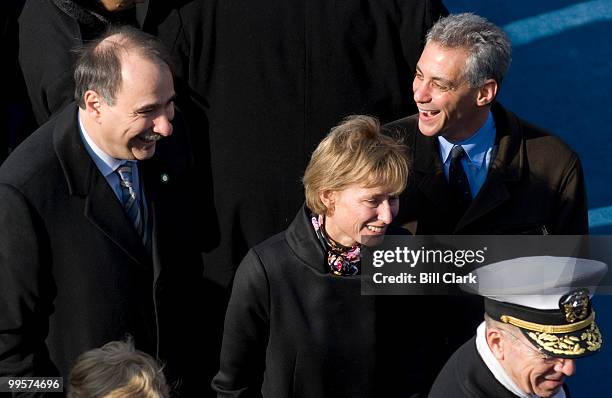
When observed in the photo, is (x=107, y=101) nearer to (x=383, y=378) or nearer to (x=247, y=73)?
(x=247, y=73)

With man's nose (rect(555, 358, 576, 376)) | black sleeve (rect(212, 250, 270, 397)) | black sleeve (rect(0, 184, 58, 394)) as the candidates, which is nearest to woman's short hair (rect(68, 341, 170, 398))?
black sleeve (rect(0, 184, 58, 394))

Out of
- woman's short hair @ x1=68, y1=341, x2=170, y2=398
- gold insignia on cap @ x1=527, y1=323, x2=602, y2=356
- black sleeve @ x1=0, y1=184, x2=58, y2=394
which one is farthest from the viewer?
black sleeve @ x1=0, y1=184, x2=58, y2=394

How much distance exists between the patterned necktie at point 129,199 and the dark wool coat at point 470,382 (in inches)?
39.1

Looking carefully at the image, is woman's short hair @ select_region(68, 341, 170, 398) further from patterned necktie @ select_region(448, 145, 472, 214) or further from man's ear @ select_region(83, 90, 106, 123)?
patterned necktie @ select_region(448, 145, 472, 214)

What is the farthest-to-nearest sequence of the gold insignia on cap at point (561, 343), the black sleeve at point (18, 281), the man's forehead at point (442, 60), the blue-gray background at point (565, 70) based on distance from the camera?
the blue-gray background at point (565, 70) → the man's forehead at point (442, 60) → the black sleeve at point (18, 281) → the gold insignia on cap at point (561, 343)

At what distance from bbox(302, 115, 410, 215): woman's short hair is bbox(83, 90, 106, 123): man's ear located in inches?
24.3

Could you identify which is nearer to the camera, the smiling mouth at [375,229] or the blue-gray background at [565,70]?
the smiling mouth at [375,229]

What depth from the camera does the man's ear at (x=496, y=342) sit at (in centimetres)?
323

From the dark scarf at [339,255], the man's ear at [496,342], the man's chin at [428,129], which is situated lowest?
the man's ear at [496,342]

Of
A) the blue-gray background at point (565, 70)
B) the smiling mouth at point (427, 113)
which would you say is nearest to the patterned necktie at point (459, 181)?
the smiling mouth at point (427, 113)

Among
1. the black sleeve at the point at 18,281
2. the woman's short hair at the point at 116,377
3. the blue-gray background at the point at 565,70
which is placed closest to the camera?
the woman's short hair at the point at 116,377

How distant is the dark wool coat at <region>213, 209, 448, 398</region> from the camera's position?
11.6 ft

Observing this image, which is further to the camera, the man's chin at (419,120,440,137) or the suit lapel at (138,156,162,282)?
the man's chin at (419,120,440,137)

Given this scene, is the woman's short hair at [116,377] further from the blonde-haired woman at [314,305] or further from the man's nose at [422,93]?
the man's nose at [422,93]
